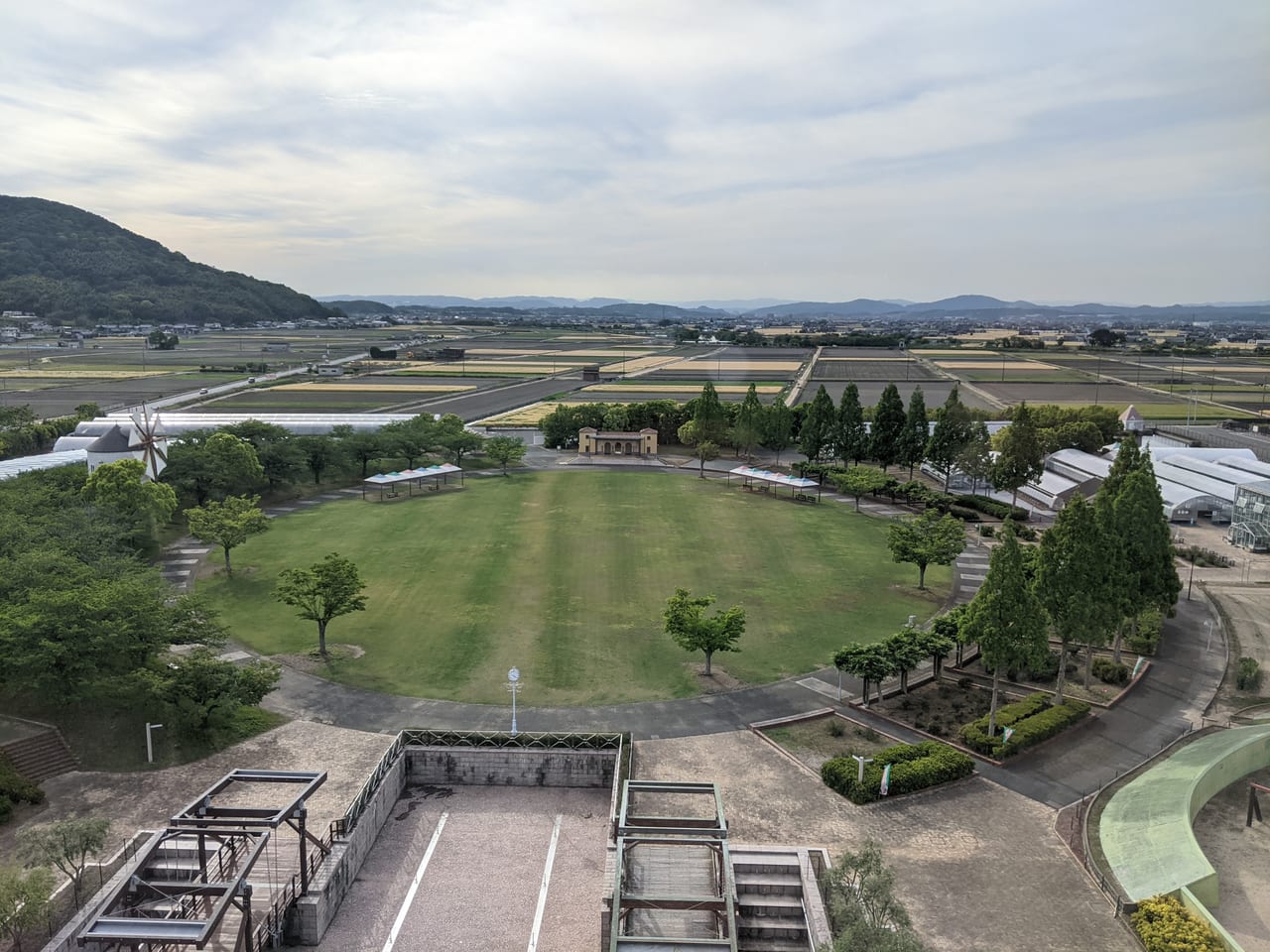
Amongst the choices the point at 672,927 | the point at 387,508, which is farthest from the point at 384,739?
the point at 387,508

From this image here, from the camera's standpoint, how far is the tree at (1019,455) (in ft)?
197

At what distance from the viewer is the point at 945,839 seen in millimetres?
23750

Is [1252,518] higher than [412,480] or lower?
higher

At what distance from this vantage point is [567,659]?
35906 mm

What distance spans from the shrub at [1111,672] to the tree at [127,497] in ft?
164

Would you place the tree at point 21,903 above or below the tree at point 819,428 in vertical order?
below

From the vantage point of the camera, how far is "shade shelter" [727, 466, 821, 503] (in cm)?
6618

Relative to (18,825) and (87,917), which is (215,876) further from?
(18,825)

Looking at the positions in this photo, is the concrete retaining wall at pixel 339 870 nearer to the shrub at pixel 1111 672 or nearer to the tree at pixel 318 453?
the shrub at pixel 1111 672

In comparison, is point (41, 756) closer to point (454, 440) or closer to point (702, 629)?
point (702, 629)

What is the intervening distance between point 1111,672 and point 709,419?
2049 inches

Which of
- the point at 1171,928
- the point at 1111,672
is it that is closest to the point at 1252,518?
the point at 1111,672

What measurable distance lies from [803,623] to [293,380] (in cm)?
12750

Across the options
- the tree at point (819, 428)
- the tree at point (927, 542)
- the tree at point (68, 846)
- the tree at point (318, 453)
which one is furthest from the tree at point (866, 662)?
the tree at point (318, 453)
